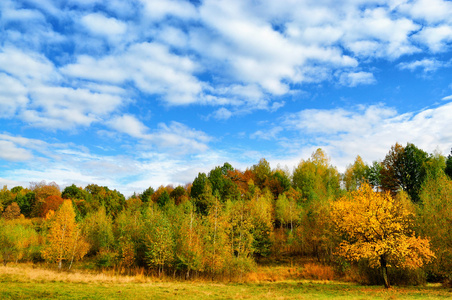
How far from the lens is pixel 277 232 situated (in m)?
77.2

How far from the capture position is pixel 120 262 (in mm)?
52344

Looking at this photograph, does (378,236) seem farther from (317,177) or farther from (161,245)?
(317,177)

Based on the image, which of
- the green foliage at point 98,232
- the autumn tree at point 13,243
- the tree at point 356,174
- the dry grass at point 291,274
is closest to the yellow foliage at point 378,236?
the dry grass at point 291,274

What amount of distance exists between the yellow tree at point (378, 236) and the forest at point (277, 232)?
0.36ft

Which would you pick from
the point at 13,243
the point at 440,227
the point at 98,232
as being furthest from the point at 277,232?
the point at 13,243

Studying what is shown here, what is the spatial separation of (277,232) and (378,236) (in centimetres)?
4783

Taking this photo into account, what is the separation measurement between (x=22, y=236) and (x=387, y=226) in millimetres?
80631

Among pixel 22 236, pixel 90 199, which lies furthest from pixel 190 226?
pixel 90 199

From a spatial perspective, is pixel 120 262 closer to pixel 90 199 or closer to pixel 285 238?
pixel 285 238

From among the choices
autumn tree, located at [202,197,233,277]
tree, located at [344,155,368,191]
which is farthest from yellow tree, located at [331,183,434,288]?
tree, located at [344,155,368,191]

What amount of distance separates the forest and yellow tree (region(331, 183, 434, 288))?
4.3 inches

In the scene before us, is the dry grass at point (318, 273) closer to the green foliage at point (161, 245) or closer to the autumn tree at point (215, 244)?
the autumn tree at point (215, 244)

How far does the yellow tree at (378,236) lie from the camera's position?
29.5 meters

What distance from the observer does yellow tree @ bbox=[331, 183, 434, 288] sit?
29.5 m
